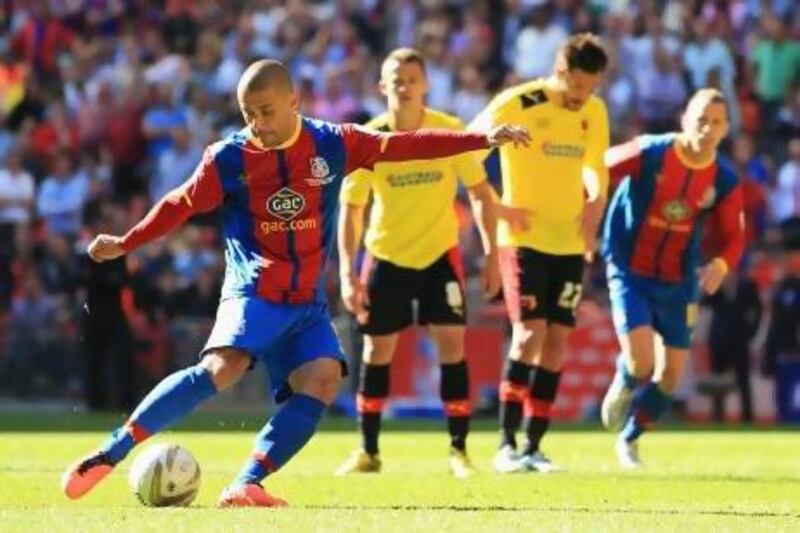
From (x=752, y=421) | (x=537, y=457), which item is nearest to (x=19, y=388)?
(x=752, y=421)

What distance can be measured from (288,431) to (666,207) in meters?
4.77

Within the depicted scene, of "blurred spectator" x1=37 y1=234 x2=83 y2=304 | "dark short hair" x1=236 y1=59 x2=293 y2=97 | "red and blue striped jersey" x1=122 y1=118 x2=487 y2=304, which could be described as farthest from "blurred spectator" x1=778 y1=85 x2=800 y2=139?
"dark short hair" x1=236 y1=59 x2=293 y2=97

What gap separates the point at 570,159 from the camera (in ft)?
46.8

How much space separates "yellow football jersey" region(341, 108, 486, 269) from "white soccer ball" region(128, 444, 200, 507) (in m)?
3.45

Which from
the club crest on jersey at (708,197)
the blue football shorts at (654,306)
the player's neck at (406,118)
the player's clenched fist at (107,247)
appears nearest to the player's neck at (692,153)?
the club crest on jersey at (708,197)

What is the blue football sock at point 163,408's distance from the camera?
34.6ft

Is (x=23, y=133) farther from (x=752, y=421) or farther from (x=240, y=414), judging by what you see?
(x=752, y=421)

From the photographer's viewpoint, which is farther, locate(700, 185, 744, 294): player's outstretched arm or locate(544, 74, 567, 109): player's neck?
locate(700, 185, 744, 294): player's outstretched arm

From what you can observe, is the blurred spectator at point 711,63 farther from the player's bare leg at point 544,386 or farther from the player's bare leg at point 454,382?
the player's bare leg at point 454,382

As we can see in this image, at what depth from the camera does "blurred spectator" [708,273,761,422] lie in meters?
22.1

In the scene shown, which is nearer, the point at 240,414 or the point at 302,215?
the point at 302,215

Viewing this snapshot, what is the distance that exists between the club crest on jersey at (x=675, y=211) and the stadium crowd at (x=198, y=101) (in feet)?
25.5

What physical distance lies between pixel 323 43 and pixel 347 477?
1323 cm

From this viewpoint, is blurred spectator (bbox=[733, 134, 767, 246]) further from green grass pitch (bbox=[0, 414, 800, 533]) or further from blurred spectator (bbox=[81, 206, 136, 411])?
blurred spectator (bbox=[81, 206, 136, 411])
